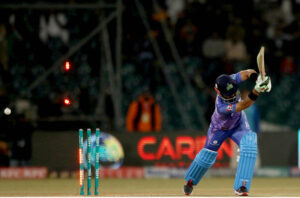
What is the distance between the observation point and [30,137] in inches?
719

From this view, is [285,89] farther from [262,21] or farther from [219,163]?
[219,163]

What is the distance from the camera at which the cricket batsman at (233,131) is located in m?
11.0

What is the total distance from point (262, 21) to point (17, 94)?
6.49 m

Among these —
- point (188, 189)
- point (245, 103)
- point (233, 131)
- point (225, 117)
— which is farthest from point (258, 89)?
point (188, 189)

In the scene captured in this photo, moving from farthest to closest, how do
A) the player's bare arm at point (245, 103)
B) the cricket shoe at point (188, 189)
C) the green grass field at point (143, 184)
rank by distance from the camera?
the green grass field at point (143, 184)
the cricket shoe at point (188, 189)
the player's bare arm at point (245, 103)

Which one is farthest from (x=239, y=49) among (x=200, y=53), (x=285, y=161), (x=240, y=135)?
(x=240, y=135)

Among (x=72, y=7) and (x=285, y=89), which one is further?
(x=285, y=89)

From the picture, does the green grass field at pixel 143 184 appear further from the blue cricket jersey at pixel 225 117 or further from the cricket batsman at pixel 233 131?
the blue cricket jersey at pixel 225 117

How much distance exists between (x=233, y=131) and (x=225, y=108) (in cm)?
54

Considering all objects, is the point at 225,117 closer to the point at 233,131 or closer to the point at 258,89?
the point at 233,131

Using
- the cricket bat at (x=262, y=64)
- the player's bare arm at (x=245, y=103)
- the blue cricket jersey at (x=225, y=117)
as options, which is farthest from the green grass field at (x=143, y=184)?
the cricket bat at (x=262, y=64)

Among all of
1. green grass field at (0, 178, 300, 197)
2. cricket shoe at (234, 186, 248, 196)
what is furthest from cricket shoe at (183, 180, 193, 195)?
green grass field at (0, 178, 300, 197)

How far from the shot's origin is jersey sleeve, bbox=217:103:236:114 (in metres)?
11.0

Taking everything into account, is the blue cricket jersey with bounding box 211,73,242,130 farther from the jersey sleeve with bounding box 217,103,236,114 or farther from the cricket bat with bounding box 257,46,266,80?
the cricket bat with bounding box 257,46,266,80
